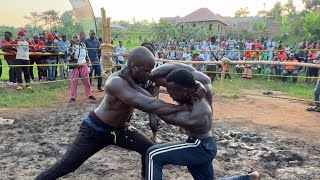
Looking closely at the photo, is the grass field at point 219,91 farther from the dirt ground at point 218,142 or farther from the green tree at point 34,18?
the green tree at point 34,18

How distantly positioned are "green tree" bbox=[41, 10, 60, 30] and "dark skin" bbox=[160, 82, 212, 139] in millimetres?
12240

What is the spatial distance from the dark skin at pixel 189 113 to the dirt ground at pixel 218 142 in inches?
61.2

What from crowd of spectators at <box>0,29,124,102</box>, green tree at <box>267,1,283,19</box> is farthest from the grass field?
green tree at <box>267,1,283,19</box>

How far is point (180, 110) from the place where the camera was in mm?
2416

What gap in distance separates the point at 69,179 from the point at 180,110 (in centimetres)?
192

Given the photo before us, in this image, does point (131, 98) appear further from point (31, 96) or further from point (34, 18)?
point (34, 18)

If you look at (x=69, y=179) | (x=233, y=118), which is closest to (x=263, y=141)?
(x=233, y=118)

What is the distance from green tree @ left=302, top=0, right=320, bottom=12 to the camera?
31891 millimetres

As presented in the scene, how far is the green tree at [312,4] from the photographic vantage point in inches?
1256

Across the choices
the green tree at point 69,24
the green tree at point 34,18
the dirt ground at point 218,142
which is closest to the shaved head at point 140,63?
the dirt ground at point 218,142

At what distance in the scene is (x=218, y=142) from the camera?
4.96 m

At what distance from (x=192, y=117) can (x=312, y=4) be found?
112ft

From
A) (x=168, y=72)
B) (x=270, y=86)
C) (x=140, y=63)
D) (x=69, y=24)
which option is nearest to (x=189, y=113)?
(x=140, y=63)

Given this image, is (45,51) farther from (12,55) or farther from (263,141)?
(263,141)
